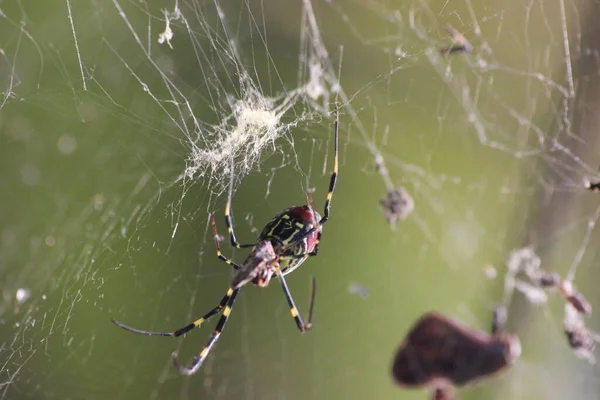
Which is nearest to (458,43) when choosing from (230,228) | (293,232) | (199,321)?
(293,232)

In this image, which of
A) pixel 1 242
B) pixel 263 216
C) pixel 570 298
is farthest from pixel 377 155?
pixel 1 242

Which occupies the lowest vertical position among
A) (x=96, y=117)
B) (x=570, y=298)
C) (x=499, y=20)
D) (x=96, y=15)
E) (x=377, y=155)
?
(x=570, y=298)

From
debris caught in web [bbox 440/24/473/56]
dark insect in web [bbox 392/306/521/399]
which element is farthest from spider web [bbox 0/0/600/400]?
dark insect in web [bbox 392/306/521/399]

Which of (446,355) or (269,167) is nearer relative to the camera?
(446,355)

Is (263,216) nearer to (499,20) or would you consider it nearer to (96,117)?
(96,117)

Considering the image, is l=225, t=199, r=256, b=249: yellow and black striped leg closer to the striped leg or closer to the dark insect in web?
the striped leg

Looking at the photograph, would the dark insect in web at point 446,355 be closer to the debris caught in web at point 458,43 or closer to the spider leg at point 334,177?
the spider leg at point 334,177

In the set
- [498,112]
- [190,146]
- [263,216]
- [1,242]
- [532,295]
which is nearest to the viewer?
[190,146]

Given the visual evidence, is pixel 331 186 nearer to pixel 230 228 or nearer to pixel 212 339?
pixel 230 228

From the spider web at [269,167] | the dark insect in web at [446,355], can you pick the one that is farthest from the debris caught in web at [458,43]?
the dark insect in web at [446,355]
